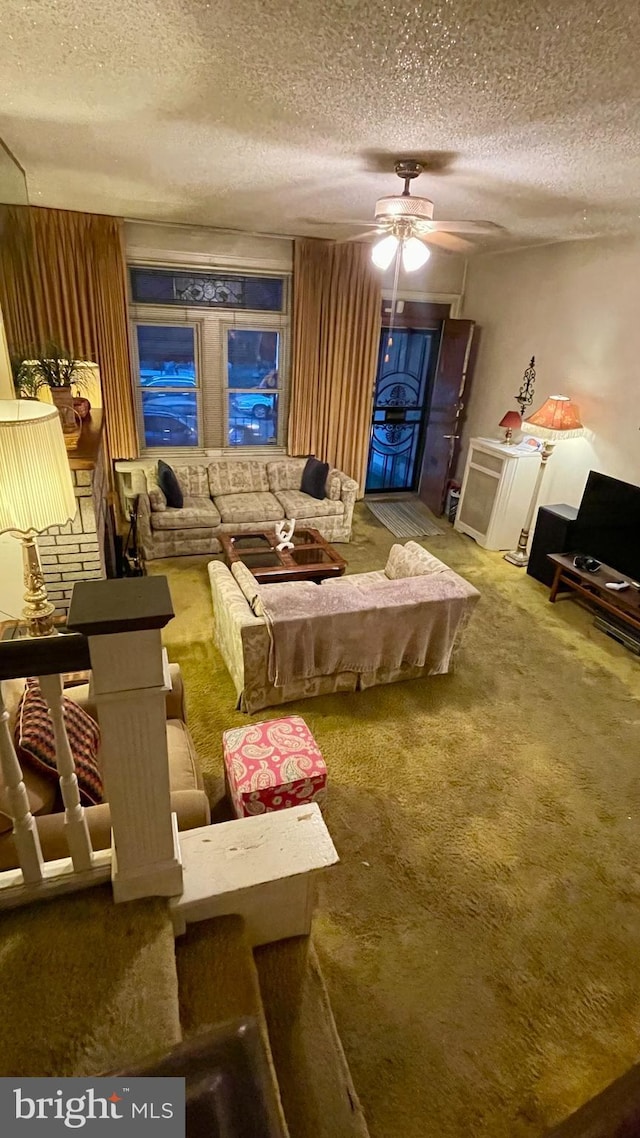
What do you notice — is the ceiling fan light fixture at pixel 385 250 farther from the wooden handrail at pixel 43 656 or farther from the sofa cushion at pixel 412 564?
the wooden handrail at pixel 43 656

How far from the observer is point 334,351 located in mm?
5652

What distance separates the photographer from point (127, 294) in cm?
490

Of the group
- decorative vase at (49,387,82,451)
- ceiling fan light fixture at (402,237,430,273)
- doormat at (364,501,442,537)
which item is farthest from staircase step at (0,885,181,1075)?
doormat at (364,501,442,537)

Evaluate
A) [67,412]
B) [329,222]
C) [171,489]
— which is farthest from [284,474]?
[67,412]

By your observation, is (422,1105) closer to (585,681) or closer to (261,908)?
(261,908)

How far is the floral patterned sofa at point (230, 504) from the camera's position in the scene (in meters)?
4.71

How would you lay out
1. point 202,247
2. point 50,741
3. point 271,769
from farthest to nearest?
point 202,247, point 271,769, point 50,741

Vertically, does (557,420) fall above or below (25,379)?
below

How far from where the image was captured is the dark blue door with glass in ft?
20.0

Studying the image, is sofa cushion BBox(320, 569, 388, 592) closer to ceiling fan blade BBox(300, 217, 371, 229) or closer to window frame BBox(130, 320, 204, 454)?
ceiling fan blade BBox(300, 217, 371, 229)

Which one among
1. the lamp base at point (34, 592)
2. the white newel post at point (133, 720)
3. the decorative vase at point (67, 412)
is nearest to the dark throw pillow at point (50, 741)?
the white newel post at point (133, 720)

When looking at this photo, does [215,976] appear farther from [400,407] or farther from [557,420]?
[400,407]

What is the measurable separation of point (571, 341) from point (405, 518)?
2.23 meters

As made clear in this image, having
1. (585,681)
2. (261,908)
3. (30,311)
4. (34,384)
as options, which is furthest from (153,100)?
(585,681)
